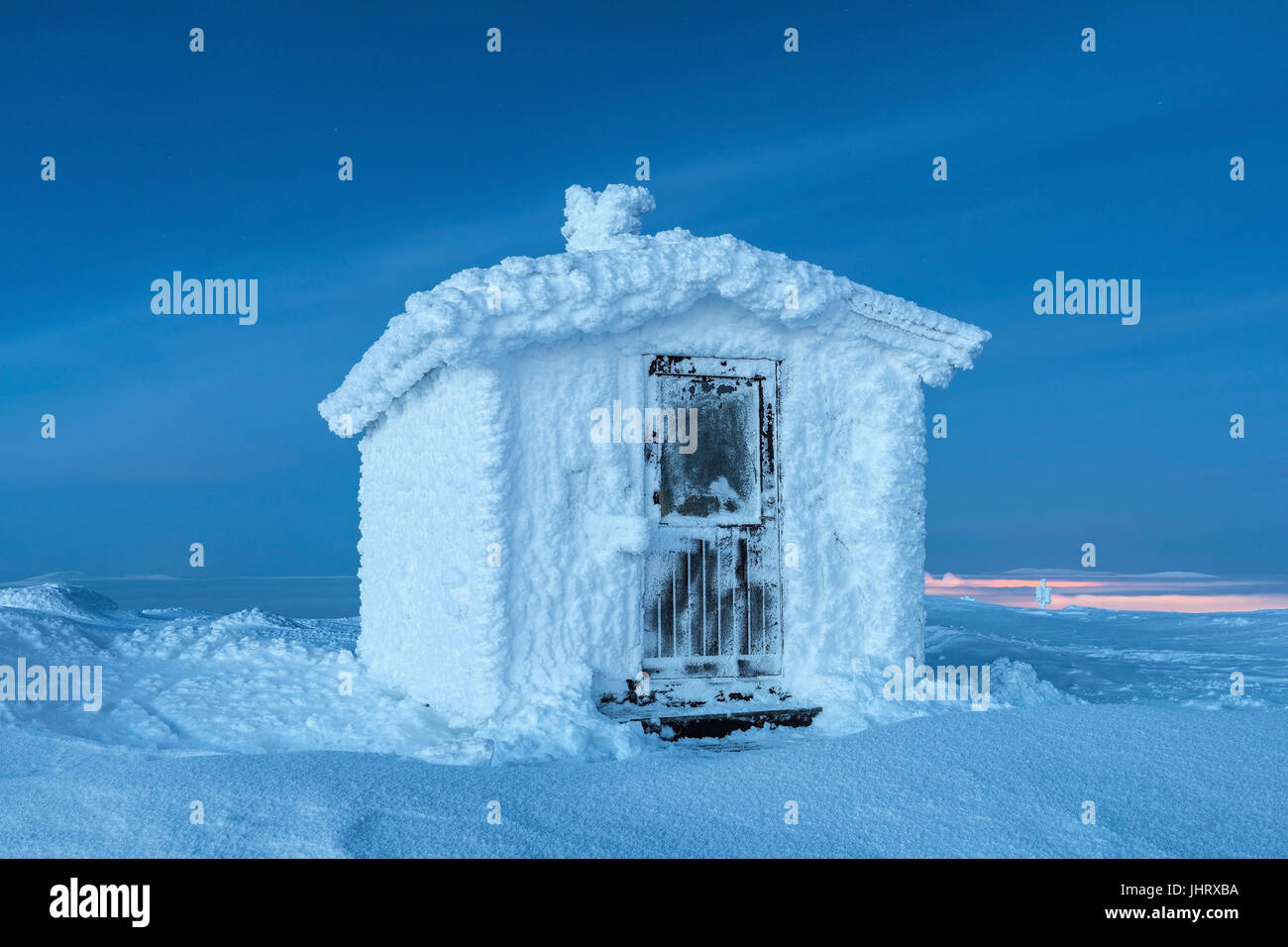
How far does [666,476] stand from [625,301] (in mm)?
1441

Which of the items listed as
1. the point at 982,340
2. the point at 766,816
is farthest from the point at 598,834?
the point at 982,340

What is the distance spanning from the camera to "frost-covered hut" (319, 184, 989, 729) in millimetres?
7371

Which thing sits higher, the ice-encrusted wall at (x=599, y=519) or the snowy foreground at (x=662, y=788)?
the ice-encrusted wall at (x=599, y=519)

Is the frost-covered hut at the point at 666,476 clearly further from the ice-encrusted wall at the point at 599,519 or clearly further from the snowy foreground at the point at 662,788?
the snowy foreground at the point at 662,788

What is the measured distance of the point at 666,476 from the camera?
7.89m

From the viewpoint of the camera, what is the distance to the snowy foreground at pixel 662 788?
14.7ft

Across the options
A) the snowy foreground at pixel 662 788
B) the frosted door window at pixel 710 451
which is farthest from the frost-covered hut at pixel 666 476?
the snowy foreground at pixel 662 788

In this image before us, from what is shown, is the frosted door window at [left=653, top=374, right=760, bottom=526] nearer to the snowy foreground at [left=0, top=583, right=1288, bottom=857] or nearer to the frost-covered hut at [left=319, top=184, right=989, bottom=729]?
the frost-covered hut at [left=319, top=184, right=989, bottom=729]

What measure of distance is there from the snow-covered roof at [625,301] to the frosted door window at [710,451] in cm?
68

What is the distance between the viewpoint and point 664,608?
25.8ft

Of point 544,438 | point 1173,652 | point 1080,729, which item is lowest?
point 1173,652

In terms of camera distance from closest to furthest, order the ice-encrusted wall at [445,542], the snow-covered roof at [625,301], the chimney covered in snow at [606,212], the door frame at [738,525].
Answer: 1. the snow-covered roof at [625,301]
2. the ice-encrusted wall at [445,542]
3. the door frame at [738,525]
4. the chimney covered in snow at [606,212]
